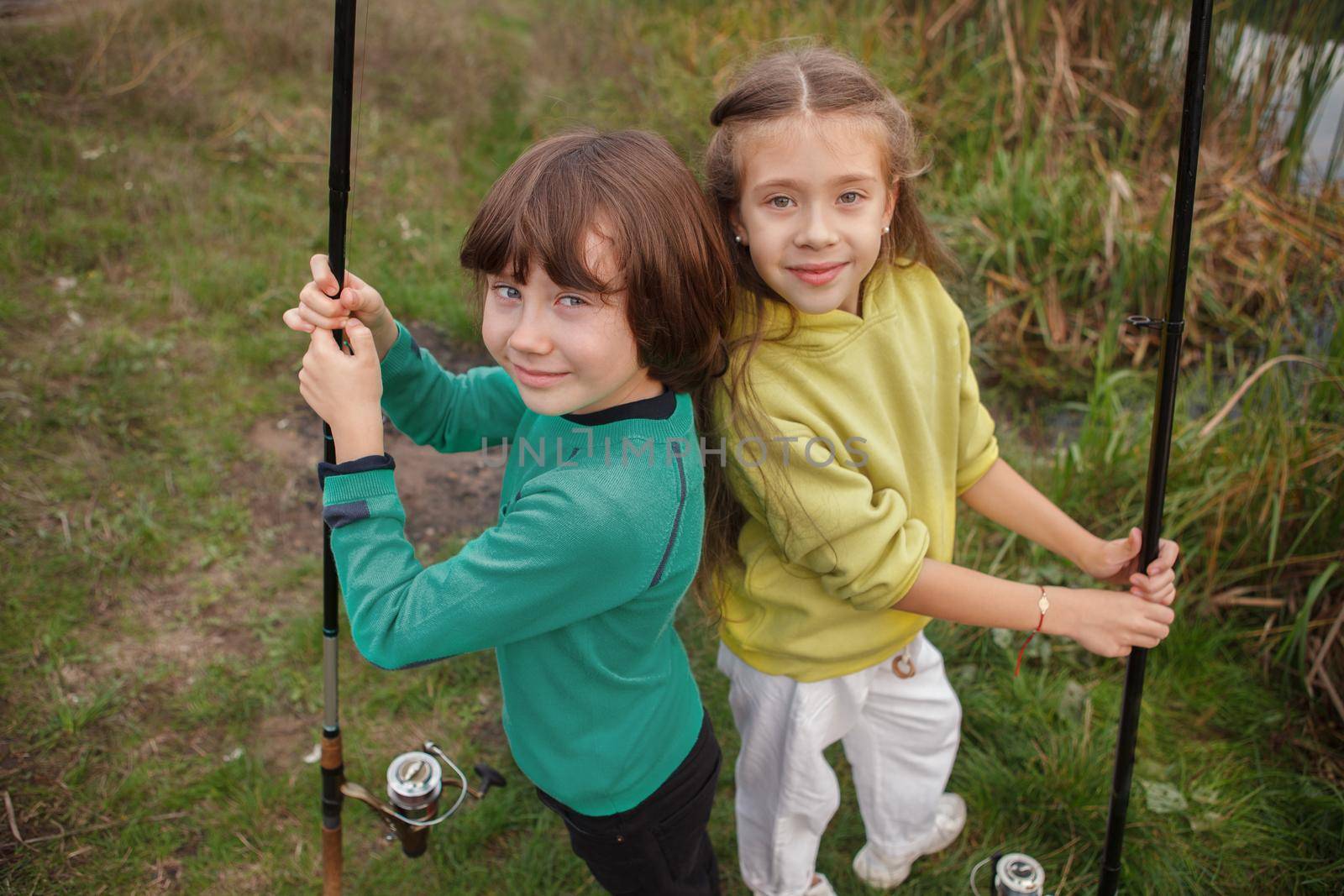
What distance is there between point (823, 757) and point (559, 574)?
0.96 metres

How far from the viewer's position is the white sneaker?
96.1 inches

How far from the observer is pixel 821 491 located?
5.56 feet

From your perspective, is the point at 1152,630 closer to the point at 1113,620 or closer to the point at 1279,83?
the point at 1113,620

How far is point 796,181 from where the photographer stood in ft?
5.46

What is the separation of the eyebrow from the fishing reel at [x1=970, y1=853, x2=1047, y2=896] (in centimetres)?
125

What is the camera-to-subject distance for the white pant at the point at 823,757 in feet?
6.73

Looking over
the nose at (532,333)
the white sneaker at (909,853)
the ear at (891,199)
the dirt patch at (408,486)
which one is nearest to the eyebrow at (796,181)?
the ear at (891,199)

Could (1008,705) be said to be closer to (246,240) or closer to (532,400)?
(532,400)

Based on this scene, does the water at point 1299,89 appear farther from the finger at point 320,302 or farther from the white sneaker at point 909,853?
the finger at point 320,302

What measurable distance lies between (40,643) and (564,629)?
1889 millimetres

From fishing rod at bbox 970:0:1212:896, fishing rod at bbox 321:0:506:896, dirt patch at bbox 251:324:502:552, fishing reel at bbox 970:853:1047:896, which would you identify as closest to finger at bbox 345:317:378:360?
fishing rod at bbox 321:0:506:896

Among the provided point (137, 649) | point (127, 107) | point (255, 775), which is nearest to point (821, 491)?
point (255, 775)

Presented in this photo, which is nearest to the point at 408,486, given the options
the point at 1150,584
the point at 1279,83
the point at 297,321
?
the point at 297,321

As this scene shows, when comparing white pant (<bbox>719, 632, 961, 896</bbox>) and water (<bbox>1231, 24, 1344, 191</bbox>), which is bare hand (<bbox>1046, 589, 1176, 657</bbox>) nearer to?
white pant (<bbox>719, 632, 961, 896</bbox>)
